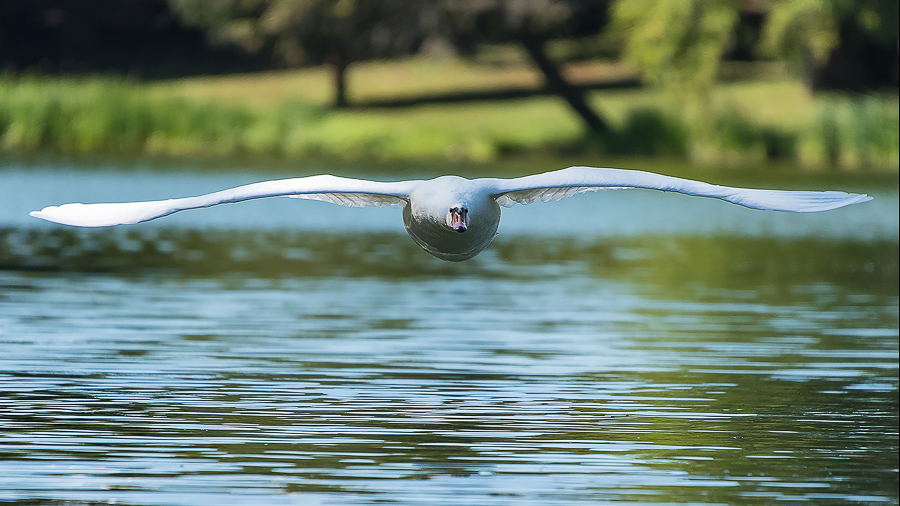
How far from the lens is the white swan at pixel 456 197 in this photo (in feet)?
34.6

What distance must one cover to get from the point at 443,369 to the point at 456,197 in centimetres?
167

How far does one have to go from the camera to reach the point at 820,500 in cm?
834

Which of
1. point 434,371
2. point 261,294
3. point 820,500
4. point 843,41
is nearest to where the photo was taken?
point 820,500

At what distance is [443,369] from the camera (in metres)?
12.1

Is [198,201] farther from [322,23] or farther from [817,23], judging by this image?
[322,23]

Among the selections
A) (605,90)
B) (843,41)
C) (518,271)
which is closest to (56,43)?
(605,90)

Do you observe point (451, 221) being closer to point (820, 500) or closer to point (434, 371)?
point (434, 371)

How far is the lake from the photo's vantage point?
8.66m

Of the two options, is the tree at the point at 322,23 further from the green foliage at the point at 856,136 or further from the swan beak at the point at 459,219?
the swan beak at the point at 459,219

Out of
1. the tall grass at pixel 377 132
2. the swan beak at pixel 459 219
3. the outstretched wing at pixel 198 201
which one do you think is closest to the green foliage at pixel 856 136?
the tall grass at pixel 377 132

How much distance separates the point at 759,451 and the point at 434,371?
10.7ft

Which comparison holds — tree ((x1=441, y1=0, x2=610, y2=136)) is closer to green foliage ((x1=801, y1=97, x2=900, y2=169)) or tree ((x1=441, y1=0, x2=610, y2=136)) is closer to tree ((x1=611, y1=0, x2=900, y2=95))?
tree ((x1=611, y1=0, x2=900, y2=95))

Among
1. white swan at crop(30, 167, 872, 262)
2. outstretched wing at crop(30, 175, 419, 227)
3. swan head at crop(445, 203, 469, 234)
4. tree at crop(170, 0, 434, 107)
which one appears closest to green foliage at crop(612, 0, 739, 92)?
tree at crop(170, 0, 434, 107)

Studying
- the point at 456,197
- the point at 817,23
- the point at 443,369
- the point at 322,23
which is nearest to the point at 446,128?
the point at 322,23
